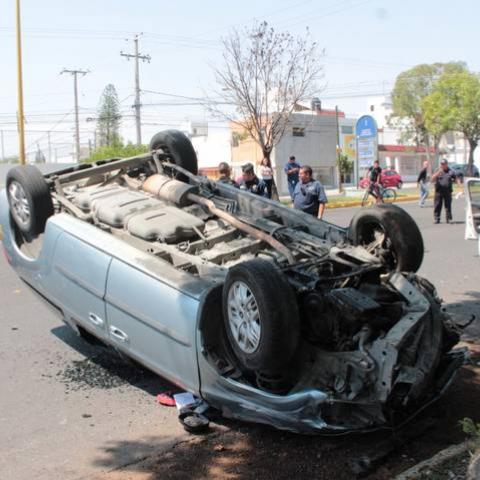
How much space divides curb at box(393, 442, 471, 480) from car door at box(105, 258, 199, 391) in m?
1.33

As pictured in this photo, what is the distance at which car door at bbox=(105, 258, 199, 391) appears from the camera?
3.80 m

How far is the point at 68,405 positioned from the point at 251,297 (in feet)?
5.93

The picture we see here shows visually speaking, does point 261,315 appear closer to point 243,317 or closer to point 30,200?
point 243,317

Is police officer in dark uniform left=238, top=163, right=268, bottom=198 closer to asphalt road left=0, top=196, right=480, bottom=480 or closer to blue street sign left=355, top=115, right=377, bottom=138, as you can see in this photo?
asphalt road left=0, top=196, right=480, bottom=480

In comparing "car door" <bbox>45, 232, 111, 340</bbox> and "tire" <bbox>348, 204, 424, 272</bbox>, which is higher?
"tire" <bbox>348, 204, 424, 272</bbox>

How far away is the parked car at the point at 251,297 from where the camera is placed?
3420 millimetres

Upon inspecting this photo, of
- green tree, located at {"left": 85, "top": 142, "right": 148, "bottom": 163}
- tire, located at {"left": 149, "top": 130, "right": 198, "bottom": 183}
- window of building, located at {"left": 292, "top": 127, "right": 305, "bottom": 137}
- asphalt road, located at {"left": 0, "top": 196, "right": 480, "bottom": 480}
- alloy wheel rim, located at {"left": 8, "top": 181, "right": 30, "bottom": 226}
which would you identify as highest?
window of building, located at {"left": 292, "top": 127, "right": 305, "bottom": 137}

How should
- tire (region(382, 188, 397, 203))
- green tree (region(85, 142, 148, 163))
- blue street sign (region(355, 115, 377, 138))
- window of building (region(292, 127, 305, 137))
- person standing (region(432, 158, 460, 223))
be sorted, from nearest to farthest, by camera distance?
person standing (region(432, 158, 460, 223))
tire (region(382, 188, 397, 203))
blue street sign (region(355, 115, 377, 138))
green tree (region(85, 142, 148, 163))
window of building (region(292, 127, 305, 137))

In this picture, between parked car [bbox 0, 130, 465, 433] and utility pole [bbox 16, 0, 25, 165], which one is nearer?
parked car [bbox 0, 130, 465, 433]

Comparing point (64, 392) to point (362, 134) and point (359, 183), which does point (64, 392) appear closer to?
point (362, 134)

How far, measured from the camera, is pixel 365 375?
337 cm

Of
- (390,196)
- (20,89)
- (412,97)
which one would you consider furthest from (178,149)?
→ (412,97)

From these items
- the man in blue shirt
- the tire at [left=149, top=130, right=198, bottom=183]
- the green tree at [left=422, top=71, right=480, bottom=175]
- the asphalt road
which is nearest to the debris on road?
the asphalt road

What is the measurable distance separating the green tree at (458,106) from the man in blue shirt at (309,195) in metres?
38.4
